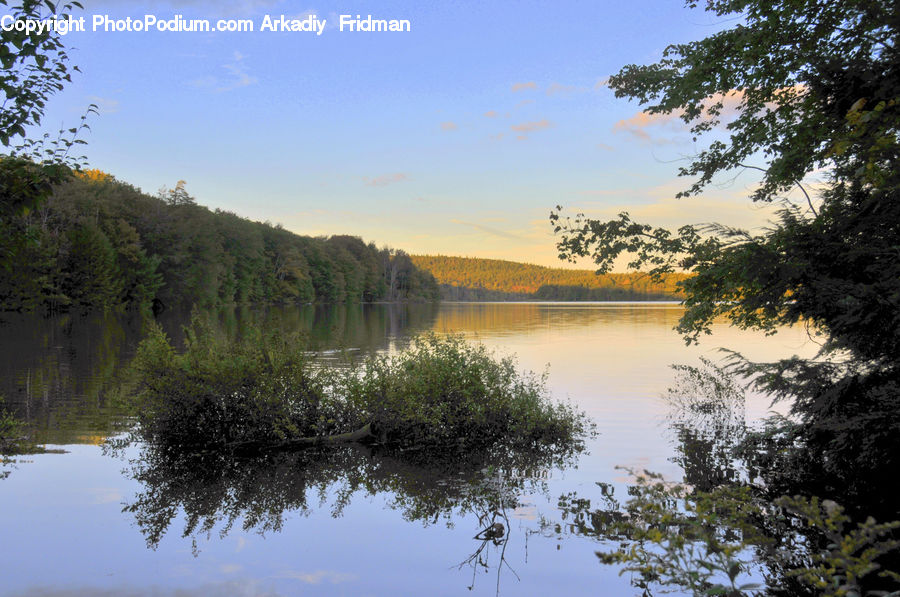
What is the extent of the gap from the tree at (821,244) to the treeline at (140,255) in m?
10.1

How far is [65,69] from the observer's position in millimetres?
7062

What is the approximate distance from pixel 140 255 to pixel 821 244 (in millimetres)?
72872

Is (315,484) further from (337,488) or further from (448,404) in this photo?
(448,404)

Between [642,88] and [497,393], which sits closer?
[642,88]

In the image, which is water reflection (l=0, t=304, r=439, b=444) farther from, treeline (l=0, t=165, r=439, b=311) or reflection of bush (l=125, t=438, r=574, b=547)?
treeline (l=0, t=165, r=439, b=311)

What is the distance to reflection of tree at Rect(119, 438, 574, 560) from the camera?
30.0 ft

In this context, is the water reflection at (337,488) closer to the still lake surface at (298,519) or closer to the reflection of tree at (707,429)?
the still lake surface at (298,519)

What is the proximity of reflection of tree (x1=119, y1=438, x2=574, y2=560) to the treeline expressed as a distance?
14.7 feet

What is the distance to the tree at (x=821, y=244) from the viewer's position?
847cm

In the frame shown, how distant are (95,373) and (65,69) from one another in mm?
18695

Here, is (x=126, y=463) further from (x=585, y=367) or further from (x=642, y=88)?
(x=585, y=367)

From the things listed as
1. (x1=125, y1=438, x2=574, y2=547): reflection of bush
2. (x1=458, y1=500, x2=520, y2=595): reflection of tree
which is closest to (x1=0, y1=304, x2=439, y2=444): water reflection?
(x1=125, y1=438, x2=574, y2=547): reflection of bush

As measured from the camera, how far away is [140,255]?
226 ft

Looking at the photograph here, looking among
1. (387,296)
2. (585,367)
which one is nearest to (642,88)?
(585,367)
